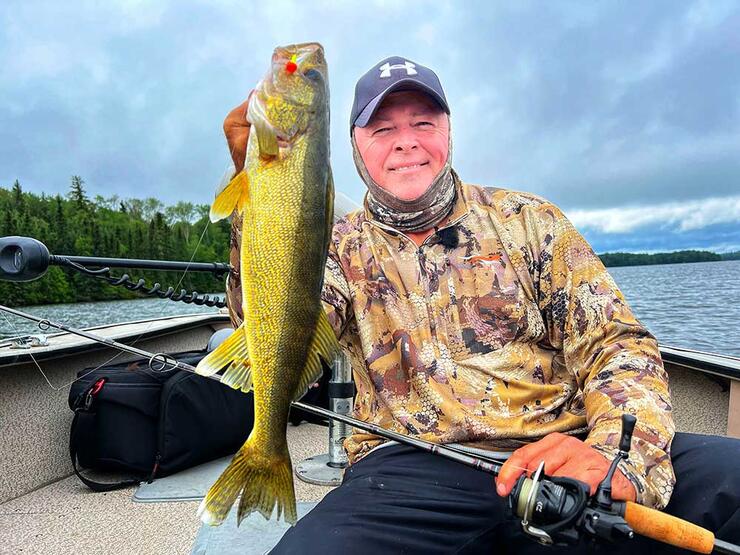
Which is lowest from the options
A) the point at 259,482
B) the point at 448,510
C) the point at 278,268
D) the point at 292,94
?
the point at 448,510

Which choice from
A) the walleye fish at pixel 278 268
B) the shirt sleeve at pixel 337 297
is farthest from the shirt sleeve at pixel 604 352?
the walleye fish at pixel 278 268

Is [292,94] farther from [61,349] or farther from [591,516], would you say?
[61,349]

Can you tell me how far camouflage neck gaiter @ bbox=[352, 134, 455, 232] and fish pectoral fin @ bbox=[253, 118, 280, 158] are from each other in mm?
871

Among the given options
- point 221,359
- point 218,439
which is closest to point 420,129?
point 221,359

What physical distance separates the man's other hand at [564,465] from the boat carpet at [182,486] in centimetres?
232

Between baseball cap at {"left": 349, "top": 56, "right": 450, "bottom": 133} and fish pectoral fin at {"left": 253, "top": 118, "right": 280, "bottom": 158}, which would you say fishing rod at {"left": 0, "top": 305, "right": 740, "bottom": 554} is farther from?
baseball cap at {"left": 349, "top": 56, "right": 450, "bottom": 133}

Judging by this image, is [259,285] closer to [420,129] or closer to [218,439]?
[420,129]

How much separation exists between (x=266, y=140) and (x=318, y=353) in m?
0.65

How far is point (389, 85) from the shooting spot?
99.3 inches

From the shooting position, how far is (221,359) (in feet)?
5.84

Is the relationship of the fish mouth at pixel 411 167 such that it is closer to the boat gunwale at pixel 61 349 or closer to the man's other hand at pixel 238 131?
the man's other hand at pixel 238 131

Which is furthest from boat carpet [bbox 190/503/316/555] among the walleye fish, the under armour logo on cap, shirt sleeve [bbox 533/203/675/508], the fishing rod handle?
the under armour logo on cap

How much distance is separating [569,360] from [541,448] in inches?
22.5

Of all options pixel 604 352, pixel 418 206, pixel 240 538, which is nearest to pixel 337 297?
pixel 418 206
